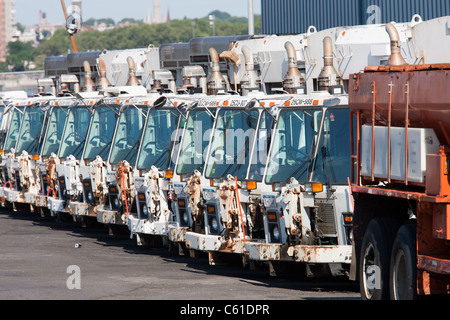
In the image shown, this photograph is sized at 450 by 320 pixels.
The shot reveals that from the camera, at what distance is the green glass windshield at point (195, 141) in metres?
16.9

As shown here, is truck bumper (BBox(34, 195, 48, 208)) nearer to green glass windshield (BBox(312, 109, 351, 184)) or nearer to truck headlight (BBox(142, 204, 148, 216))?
truck headlight (BBox(142, 204, 148, 216))

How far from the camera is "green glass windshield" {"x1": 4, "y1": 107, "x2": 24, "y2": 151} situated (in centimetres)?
2573

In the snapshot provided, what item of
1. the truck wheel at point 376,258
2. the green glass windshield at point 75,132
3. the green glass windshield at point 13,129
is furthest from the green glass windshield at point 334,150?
the green glass windshield at point 13,129

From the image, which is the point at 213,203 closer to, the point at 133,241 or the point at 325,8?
the point at 133,241

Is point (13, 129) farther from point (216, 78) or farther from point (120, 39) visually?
point (120, 39)

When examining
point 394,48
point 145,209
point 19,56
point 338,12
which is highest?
point 338,12

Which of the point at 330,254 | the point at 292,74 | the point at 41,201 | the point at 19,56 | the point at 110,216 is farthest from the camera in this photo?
the point at 19,56

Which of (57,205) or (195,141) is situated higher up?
(195,141)

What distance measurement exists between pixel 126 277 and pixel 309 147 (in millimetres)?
2976

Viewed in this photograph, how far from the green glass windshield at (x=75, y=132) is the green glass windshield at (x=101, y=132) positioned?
24.5 inches

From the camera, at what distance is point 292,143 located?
14727 mm

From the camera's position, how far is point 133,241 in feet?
65.5

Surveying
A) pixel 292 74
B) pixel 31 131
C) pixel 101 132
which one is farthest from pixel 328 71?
pixel 31 131
